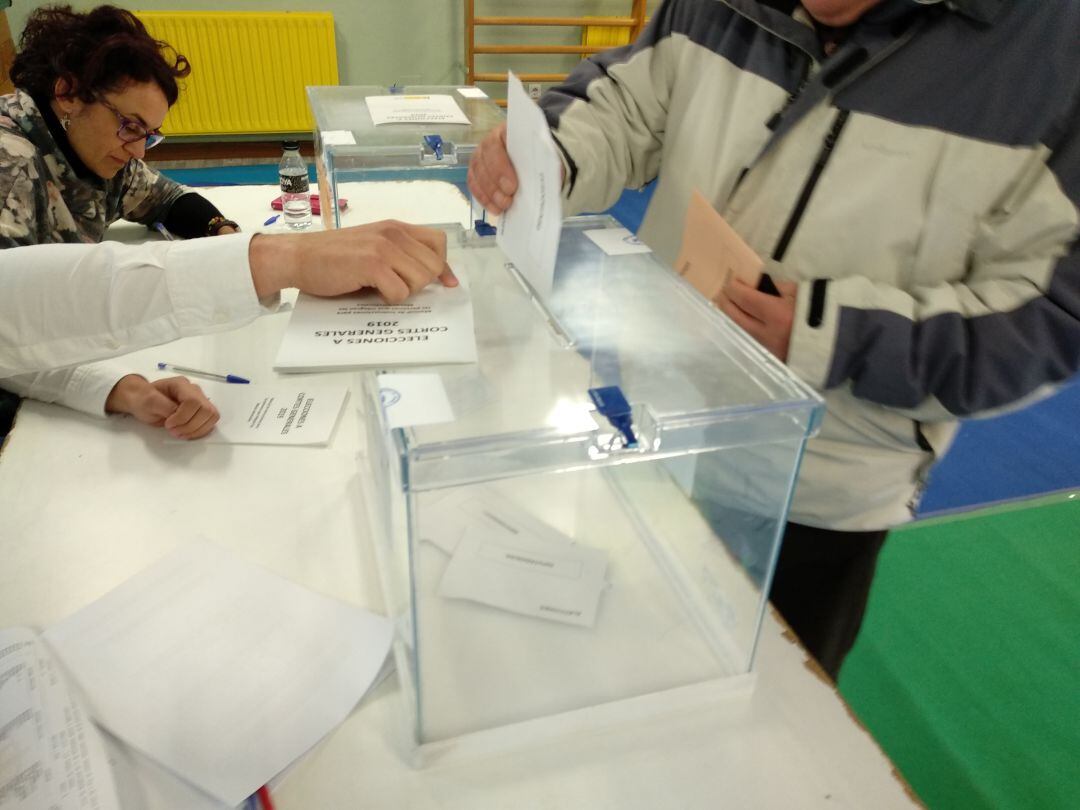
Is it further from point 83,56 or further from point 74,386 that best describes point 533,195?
point 83,56

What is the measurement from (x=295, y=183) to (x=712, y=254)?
50.4 inches

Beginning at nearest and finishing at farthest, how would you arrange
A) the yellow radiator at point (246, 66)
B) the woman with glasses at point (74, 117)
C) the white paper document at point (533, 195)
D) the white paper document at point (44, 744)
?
1. the white paper document at point (44, 744)
2. the white paper document at point (533, 195)
3. the woman with glasses at point (74, 117)
4. the yellow radiator at point (246, 66)

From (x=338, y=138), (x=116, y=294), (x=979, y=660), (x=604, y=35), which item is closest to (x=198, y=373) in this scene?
(x=116, y=294)

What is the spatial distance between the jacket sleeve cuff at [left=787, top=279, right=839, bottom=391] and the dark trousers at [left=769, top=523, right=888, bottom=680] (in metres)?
0.34

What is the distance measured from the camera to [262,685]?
670 mm

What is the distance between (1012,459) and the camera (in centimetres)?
219

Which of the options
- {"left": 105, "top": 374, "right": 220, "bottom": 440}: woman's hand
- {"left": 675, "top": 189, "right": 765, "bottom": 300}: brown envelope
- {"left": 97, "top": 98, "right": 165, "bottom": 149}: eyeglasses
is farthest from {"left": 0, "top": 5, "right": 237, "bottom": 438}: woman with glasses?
{"left": 675, "top": 189, "right": 765, "bottom": 300}: brown envelope

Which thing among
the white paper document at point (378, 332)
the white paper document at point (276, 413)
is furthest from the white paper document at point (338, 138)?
the white paper document at point (378, 332)

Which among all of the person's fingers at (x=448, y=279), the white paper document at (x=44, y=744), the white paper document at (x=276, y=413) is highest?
the person's fingers at (x=448, y=279)

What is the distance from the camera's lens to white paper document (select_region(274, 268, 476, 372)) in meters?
0.72

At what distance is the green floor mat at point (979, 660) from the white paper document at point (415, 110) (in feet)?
4.53

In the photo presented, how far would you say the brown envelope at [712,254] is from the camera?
74cm

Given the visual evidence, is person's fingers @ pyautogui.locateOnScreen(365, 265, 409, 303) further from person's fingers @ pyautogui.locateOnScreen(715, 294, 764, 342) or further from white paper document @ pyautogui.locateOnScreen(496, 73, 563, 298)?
person's fingers @ pyautogui.locateOnScreen(715, 294, 764, 342)

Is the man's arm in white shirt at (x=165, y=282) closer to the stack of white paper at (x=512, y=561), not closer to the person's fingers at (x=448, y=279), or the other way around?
the person's fingers at (x=448, y=279)
